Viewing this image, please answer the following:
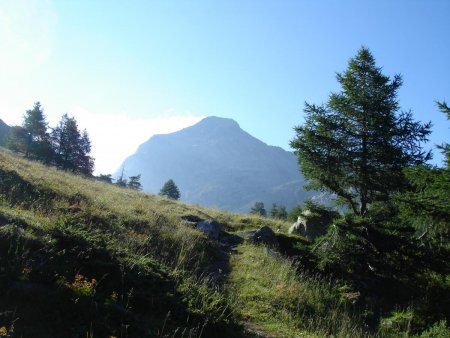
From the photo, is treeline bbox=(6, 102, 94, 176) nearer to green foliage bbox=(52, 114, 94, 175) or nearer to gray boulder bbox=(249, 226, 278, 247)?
green foliage bbox=(52, 114, 94, 175)

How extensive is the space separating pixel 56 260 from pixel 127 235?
16.2ft

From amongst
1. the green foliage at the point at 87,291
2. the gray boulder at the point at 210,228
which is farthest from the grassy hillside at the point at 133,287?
the gray boulder at the point at 210,228

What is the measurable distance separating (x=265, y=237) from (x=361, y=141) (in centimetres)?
583

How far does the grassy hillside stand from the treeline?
115ft

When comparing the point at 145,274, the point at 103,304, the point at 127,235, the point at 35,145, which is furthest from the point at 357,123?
the point at 35,145

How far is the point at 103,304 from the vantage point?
5.98 meters

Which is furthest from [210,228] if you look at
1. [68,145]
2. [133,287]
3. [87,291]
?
[68,145]

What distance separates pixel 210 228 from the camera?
657 inches

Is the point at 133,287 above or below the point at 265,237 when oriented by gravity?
below

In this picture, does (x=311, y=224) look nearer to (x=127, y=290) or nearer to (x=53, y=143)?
(x=127, y=290)

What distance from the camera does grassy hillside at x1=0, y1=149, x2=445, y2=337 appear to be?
5621 mm

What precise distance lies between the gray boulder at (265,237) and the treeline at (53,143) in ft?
111

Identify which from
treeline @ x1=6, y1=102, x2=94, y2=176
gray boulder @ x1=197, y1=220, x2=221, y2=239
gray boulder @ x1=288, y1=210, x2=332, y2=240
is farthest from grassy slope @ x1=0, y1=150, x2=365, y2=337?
treeline @ x1=6, y1=102, x2=94, y2=176

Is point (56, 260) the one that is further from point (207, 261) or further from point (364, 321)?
point (364, 321)
